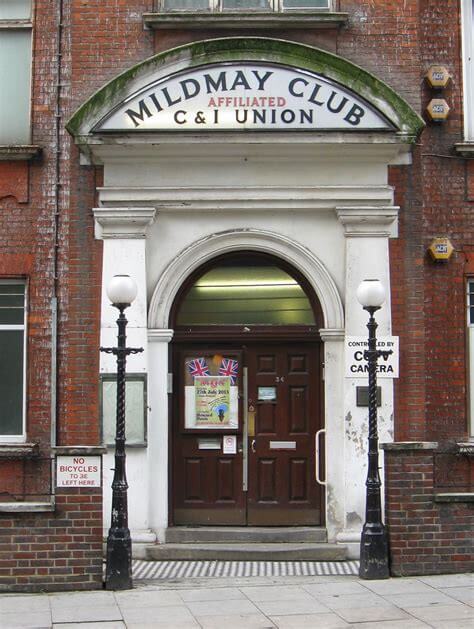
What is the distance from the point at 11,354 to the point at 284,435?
12.0 feet

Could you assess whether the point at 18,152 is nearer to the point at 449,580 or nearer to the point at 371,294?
the point at 371,294

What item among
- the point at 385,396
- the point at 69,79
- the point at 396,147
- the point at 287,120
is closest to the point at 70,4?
the point at 69,79

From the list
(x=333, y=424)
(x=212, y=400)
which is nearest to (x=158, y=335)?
(x=212, y=400)

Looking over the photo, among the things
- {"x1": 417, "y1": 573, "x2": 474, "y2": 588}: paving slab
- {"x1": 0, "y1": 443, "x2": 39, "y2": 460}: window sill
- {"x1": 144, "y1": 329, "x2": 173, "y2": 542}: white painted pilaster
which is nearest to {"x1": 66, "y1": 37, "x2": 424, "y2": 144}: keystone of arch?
{"x1": 144, "y1": 329, "x2": 173, "y2": 542}: white painted pilaster

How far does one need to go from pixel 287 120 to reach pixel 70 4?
3.30 m

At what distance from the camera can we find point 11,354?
12.6 m

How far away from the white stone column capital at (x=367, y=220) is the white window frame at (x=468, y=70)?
169cm

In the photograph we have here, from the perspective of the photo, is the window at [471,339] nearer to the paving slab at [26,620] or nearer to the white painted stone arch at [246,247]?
the white painted stone arch at [246,247]

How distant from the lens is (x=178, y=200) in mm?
12125

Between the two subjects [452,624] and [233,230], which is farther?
[233,230]

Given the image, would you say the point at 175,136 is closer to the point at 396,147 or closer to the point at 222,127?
the point at 222,127

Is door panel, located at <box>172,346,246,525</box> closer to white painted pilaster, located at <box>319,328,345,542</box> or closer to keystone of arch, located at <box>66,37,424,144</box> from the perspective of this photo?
white painted pilaster, located at <box>319,328,345,542</box>

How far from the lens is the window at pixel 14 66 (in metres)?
13.0

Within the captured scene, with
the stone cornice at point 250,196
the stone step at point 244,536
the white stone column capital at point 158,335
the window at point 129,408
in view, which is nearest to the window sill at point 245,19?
the stone cornice at point 250,196
